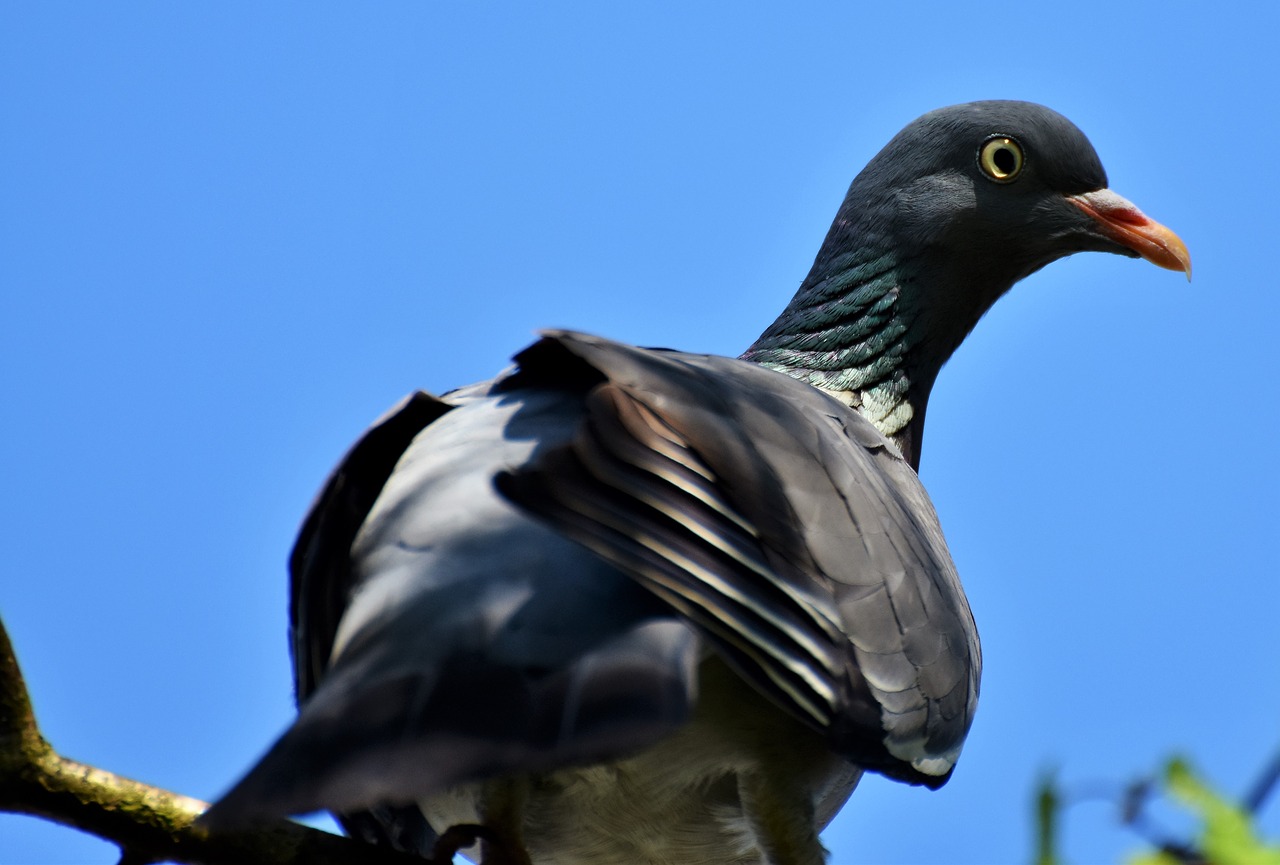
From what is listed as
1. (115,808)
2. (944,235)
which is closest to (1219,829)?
(115,808)

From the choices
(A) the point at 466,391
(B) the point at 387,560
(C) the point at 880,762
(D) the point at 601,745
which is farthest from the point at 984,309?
(D) the point at 601,745

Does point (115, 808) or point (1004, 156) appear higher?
point (1004, 156)

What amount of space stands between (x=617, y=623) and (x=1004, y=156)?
312 centimetres

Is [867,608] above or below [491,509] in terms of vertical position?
below

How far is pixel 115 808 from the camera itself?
2357 millimetres

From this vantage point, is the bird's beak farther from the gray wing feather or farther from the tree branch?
the tree branch

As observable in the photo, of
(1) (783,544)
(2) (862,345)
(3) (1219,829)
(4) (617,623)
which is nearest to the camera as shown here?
(3) (1219,829)

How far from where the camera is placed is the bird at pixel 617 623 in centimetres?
210

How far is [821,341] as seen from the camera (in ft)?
15.9

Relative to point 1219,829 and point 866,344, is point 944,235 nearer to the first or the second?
point 866,344

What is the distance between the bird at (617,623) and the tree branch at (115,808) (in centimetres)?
28

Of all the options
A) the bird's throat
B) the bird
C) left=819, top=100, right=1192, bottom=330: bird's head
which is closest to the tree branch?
the bird

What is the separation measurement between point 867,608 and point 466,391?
1062mm

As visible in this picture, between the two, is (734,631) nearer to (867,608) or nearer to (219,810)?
(867,608)
